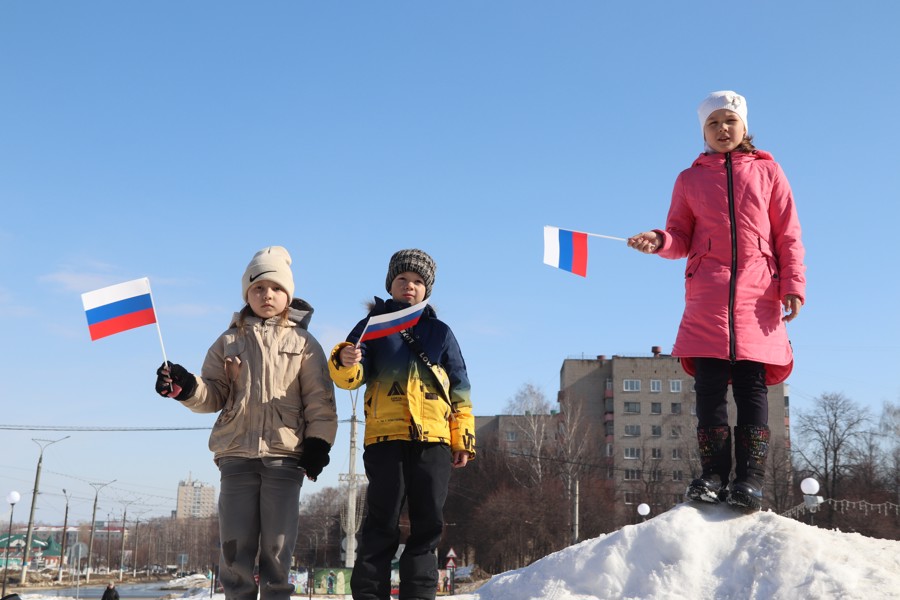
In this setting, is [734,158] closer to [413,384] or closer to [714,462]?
[714,462]

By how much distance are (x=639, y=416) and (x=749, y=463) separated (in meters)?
60.7

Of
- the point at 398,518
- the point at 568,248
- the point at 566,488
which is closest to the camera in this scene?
the point at 398,518

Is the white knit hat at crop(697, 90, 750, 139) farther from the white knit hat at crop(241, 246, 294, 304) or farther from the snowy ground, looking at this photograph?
the white knit hat at crop(241, 246, 294, 304)

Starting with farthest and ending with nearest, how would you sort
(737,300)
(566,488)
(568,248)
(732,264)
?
(566,488)
(568,248)
(732,264)
(737,300)

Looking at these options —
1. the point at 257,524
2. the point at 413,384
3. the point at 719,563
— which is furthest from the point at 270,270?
the point at 719,563

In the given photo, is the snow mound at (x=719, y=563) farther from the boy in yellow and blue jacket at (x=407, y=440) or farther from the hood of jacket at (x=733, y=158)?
the hood of jacket at (x=733, y=158)

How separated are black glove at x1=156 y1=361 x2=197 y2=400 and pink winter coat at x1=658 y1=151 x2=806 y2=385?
9.87 feet

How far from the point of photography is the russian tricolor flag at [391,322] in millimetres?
4098

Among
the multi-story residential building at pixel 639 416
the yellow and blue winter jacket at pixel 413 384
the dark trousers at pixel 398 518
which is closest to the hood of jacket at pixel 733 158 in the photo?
the yellow and blue winter jacket at pixel 413 384

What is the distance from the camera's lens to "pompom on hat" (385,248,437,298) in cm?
449

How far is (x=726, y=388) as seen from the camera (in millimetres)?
Answer: 5078

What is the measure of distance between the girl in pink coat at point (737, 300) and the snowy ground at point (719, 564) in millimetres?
316

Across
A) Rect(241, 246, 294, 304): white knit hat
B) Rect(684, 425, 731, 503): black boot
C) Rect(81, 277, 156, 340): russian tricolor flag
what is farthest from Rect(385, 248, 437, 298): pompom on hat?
Rect(684, 425, 731, 503): black boot

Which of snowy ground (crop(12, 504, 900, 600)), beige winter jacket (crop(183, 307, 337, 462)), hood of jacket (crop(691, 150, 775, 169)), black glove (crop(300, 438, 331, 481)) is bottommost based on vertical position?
snowy ground (crop(12, 504, 900, 600))
